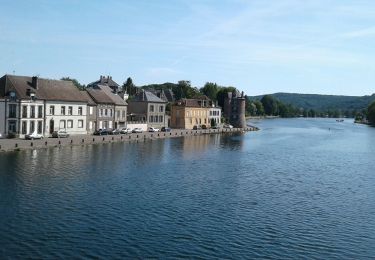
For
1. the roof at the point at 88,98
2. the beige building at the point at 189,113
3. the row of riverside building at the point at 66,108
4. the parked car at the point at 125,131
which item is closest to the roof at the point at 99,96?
the row of riverside building at the point at 66,108

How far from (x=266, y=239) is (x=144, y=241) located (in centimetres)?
702

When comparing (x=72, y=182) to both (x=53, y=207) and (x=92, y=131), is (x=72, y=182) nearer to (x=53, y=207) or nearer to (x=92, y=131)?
(x=53, y=207)

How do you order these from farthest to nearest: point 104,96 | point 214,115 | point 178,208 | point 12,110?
point 214,115, point 104,96, point 12,110, point 178,208

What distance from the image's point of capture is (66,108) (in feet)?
264

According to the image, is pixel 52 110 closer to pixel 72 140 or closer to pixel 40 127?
pixel 40 127

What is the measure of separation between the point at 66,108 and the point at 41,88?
17.2 ft

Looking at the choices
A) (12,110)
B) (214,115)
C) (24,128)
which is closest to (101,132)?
(24,128)

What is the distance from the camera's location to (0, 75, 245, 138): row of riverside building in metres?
71.1

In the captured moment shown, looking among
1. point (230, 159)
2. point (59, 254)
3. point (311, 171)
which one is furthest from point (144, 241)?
point (230, 159)

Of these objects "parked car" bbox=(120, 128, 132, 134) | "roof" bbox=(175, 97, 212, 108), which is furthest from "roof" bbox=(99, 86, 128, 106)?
"roof" bbox=(175, 97, 212, 108)

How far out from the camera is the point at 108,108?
303ft

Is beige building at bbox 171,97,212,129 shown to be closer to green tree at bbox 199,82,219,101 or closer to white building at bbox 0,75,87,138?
white building at bbox 0,75,87,138

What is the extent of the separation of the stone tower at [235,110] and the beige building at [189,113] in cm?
2414

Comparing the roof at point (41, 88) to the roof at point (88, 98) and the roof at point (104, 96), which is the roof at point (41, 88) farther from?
the roof at point (104, 96)
